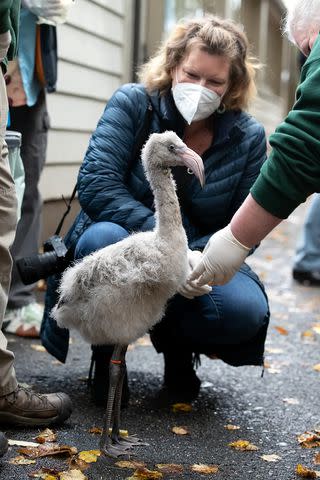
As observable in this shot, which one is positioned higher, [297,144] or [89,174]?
[297,144]

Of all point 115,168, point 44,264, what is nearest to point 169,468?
point 44,264

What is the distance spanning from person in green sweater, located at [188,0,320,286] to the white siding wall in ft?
14.2

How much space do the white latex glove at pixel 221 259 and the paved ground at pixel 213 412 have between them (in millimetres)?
820

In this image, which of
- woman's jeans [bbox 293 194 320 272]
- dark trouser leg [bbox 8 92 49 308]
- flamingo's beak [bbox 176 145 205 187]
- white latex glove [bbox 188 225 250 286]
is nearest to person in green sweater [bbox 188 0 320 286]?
white latex glove [bbox 188 225 250 286]

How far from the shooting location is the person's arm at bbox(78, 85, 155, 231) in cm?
412

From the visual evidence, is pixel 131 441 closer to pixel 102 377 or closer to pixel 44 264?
pixel 102 377

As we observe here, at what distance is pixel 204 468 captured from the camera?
138 inches

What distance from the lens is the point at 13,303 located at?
18.4ft

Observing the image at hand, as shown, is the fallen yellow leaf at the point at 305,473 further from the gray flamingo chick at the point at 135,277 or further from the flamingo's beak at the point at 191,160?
the flamingo's beak at the point at 191,160

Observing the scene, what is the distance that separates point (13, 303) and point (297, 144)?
320 cm

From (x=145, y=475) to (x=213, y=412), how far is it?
3.28 feet

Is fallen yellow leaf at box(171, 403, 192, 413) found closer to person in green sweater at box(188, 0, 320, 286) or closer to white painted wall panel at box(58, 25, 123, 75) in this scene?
person in green sweater at box(188, 0, 320, 286)

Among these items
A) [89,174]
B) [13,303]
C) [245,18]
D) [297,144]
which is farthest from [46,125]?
[245,18]

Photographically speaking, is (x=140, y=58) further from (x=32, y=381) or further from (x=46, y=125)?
(x=32, y=381)
